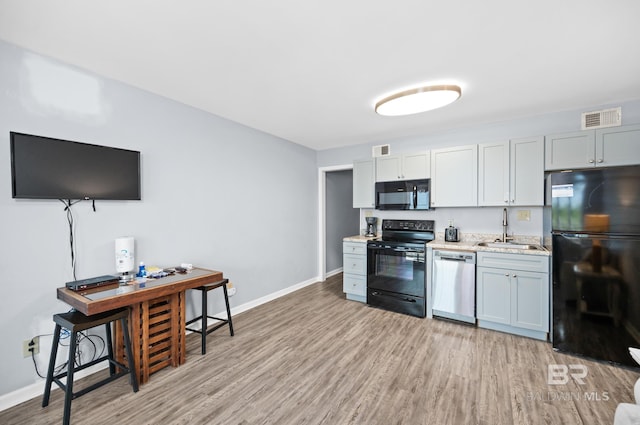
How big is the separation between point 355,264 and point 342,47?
2.90 meters

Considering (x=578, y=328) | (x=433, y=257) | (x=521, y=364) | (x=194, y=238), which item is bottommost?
(x=521, y=364)

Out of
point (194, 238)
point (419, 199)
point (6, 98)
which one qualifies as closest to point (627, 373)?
point (419, 199)

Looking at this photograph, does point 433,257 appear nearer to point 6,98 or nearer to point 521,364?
point 521,364

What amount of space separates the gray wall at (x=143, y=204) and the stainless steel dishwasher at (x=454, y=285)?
226cm

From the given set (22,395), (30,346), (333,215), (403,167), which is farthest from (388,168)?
(22,395)

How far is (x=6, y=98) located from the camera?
1887mm

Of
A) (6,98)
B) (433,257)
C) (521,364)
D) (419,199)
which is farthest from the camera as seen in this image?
(419,199)

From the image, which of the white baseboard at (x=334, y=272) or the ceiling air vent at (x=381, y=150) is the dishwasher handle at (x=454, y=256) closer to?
the ceiling air vent at (x=381, y=150)

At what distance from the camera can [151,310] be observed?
7.34 ft

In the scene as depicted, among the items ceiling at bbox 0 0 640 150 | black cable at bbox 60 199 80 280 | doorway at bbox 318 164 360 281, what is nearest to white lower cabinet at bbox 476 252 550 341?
ceiling at bbox 0 0 640 150

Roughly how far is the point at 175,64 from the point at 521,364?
3894 millimetres

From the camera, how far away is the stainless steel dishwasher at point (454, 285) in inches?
122

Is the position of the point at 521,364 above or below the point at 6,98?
below

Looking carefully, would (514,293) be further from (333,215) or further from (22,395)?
(22,395)
